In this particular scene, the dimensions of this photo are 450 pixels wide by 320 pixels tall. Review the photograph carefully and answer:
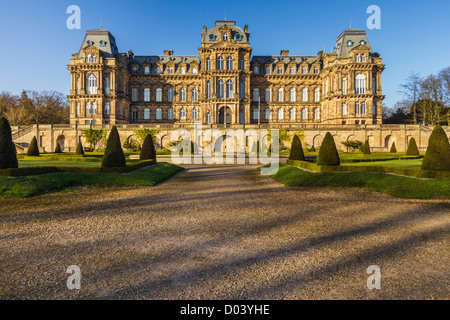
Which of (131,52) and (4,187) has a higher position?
(131,52)

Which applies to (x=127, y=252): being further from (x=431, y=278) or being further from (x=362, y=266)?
(x=431, y=278)

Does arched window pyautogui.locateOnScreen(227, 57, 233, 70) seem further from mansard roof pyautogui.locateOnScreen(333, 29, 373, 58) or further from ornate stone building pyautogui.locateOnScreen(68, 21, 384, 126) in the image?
mansard roof pyautogui.locateOnScreen(333, 29, 373, 58)

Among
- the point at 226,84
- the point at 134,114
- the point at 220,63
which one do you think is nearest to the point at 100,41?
the point at 134,114

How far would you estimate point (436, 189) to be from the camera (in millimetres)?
10906

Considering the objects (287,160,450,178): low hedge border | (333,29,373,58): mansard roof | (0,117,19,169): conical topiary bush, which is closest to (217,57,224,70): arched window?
(333,29,373,58): mansard roof

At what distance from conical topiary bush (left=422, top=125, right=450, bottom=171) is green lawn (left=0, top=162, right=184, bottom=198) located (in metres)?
13.3

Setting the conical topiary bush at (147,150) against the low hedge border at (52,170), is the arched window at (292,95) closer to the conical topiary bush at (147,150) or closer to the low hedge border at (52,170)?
the conical topiary bush at (147,150)

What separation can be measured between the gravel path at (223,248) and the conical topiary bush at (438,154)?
3.83 m

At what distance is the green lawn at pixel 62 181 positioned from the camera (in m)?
10.6

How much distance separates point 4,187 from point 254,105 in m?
48.7

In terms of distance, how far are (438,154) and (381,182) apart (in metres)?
3.06
